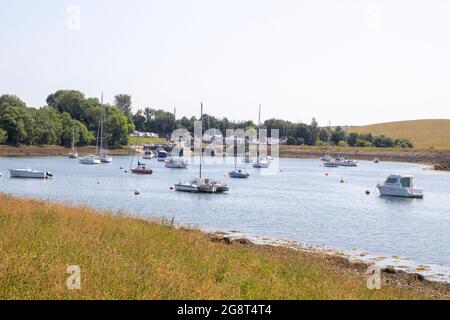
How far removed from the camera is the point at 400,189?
272 feet

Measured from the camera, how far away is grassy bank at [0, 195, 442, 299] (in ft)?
45.5

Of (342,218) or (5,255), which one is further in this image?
(342,218)

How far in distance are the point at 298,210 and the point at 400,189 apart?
87.0 ft

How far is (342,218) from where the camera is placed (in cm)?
5712

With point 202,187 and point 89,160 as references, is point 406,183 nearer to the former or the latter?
point 202,187

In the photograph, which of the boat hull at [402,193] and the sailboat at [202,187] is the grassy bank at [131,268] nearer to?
the sailboat at [202,187]

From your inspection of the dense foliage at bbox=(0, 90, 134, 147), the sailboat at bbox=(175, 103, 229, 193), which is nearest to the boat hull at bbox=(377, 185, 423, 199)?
the sailboat at bbox=(175, 103, 229, 193)

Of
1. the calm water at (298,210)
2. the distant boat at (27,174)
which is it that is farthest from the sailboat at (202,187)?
the distant boat at (27,174)

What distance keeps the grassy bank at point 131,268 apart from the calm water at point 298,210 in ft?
50.4

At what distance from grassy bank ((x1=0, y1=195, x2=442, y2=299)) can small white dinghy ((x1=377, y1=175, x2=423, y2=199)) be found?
6204 centimetres

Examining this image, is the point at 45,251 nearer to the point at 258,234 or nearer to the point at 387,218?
the point at 258,234

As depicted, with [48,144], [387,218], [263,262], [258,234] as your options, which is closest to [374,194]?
[387,218]

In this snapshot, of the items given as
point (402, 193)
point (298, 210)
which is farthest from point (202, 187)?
point (402, 193)

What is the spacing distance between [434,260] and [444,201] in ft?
156
